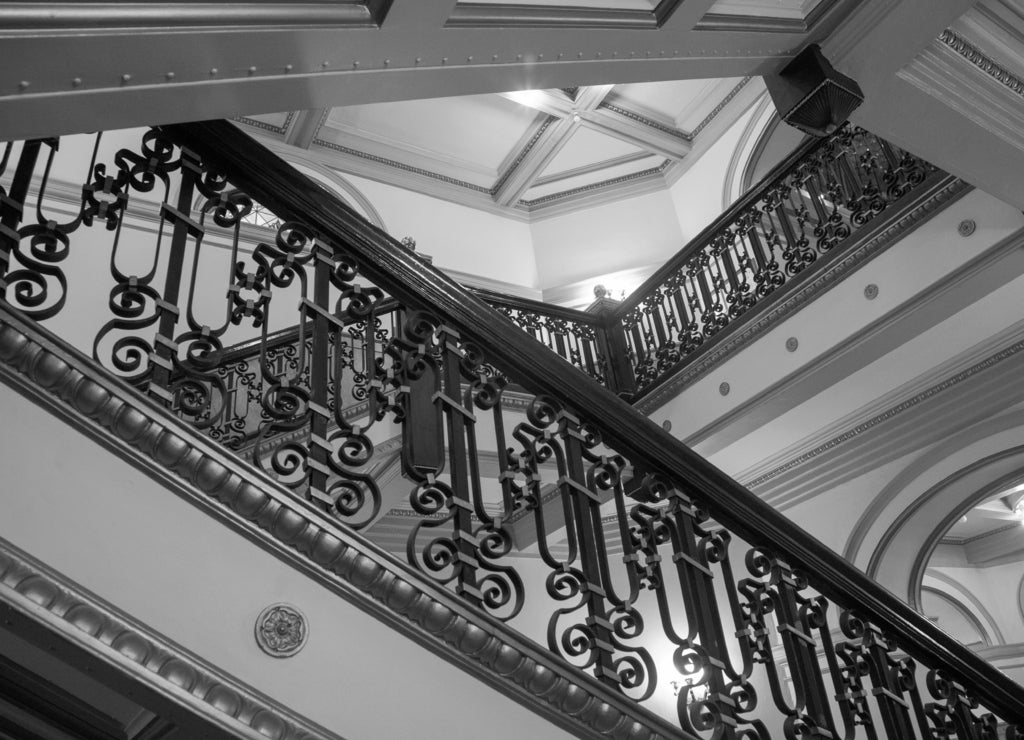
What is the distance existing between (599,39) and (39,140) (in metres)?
1.87

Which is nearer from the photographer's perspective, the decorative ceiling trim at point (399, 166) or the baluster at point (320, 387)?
the baluster at point (320, 387)

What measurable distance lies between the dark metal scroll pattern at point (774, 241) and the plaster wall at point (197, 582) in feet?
20.7

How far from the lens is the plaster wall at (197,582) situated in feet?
5.87

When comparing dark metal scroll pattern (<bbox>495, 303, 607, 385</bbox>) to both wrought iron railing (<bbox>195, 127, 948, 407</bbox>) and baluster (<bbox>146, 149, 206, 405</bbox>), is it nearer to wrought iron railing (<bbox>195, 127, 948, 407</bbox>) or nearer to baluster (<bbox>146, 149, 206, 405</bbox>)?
wrought iron railing (<bbox>195, 127, 948, 407</bbox>)

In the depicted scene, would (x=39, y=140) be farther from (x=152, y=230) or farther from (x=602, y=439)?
(x=152, y=230)

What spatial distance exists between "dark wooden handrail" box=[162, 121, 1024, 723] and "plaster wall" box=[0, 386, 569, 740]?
895 mm

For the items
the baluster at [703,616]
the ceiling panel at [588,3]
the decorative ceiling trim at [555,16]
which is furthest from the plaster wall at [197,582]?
the ceiling panel at [588,3]

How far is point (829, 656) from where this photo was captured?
10.6ft

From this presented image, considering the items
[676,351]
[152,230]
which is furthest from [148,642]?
[152,230]

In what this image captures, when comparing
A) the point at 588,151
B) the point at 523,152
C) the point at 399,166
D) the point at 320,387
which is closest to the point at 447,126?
the point at 399,166

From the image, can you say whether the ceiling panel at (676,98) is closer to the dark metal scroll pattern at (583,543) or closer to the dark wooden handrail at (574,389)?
the dark wooden handrail at (574,389)

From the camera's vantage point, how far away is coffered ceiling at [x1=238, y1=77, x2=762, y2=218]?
12281 mm

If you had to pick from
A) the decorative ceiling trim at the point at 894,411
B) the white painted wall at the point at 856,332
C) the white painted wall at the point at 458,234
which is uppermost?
the white painted wall at the point at 458,234

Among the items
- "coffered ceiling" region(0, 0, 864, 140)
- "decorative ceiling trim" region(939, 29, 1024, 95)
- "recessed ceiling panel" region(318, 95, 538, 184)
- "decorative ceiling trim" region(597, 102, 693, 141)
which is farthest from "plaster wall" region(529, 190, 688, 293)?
"coffered ceiling" region(0, 0, 864, 140)
